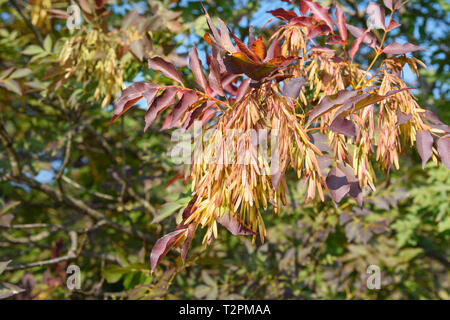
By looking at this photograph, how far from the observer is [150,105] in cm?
104

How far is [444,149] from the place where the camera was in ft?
3.26

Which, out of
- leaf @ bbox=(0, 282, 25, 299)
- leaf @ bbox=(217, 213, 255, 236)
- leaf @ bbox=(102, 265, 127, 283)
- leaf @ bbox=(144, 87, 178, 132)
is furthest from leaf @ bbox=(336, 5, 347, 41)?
leaf @ bbox=(0, 282, 25, 299)

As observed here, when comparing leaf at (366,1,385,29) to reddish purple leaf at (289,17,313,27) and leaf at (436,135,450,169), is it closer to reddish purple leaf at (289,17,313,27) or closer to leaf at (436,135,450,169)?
reddish purple leaf at (289,17,313,27)

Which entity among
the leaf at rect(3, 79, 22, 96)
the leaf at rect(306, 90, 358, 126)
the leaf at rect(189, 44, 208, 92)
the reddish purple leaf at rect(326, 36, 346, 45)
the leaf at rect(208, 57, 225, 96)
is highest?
the leaf at rect(3, 79, 22, 96)

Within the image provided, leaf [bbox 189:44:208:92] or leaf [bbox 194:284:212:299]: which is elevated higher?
leaf [bbox 189:44:208:92]

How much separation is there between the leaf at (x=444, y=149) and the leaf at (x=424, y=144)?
0.14ft

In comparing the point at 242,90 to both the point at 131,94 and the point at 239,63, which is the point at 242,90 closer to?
the point at 239,63

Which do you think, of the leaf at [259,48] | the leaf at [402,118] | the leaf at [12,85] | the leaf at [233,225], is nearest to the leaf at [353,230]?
the leaf at [402,118]

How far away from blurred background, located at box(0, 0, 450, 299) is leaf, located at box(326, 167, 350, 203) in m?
0.49

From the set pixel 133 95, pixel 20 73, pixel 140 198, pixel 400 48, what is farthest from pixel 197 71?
pixel 140 198

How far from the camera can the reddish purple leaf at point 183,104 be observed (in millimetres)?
985

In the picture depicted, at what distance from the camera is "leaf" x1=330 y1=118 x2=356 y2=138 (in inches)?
34.0
